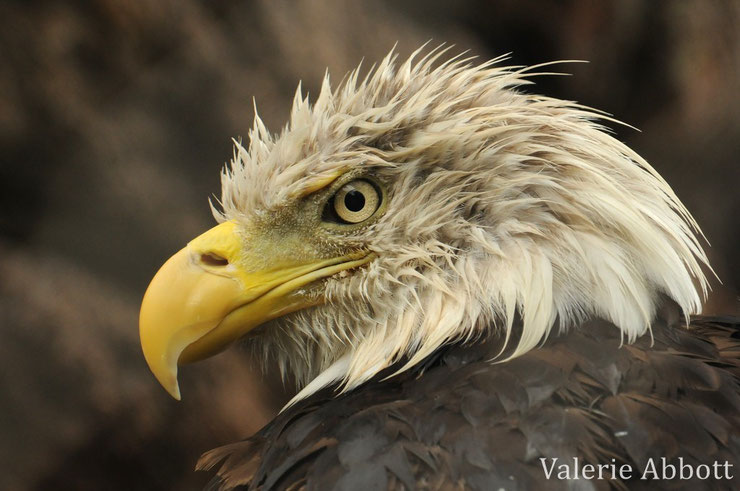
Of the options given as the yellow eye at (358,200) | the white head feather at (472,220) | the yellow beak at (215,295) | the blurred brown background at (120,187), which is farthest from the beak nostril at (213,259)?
the blurred brown background at (120,187)

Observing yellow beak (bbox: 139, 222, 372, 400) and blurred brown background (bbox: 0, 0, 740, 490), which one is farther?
blurred brown background (bbox: 0, 0, 740, 490)

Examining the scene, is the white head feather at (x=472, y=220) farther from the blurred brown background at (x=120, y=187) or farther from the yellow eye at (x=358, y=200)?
the blurred brown background at (x=120, y=187)

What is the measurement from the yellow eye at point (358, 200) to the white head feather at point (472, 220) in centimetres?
3

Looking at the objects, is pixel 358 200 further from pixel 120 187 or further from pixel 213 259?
pixel 120 187

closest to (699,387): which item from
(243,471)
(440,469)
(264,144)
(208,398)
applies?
(440,469)

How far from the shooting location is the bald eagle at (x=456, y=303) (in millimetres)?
1317

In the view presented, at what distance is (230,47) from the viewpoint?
9.18ft

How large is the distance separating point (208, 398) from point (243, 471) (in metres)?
1.28

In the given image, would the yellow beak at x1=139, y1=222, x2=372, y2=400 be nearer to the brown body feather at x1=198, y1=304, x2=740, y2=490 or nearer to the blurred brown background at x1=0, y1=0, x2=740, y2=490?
the brown body feather at x1=198, y1=304, x2=740, y2=490

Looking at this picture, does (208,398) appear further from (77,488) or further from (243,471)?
(243,471)

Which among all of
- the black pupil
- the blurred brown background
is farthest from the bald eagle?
the blurred brown background

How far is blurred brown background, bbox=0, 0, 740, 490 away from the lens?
102 inches

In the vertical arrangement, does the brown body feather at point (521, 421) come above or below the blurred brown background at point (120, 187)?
below

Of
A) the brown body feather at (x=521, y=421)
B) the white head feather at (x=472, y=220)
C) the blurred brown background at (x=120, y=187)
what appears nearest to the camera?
the brown body feather at (x=521, y=421)
